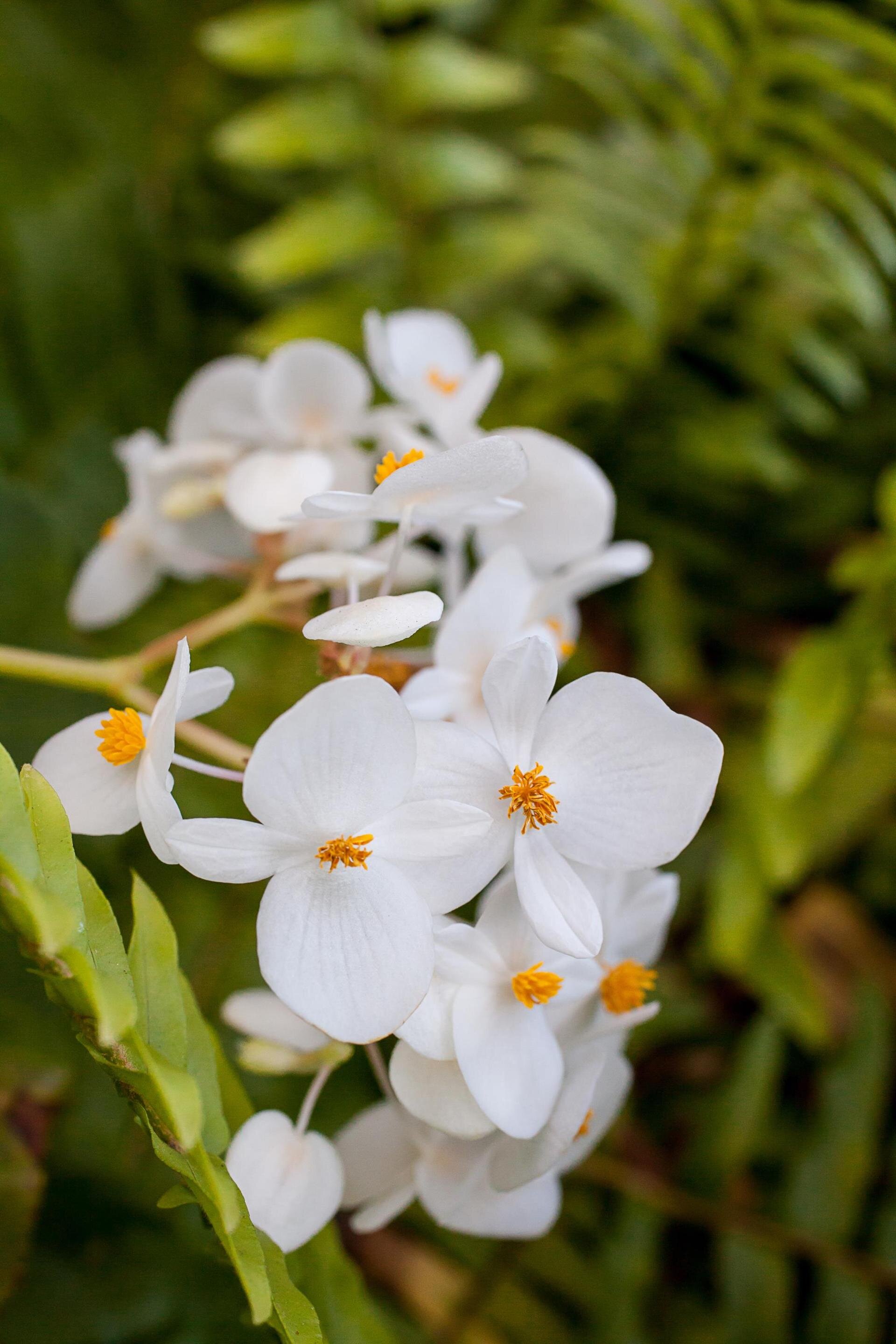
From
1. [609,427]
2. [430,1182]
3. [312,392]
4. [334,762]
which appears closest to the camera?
[334,762]

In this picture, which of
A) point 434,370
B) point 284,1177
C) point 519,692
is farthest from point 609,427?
point 284,1177

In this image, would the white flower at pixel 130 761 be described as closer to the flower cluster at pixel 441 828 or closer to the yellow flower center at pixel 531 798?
the flower cluster at pixel 441 828

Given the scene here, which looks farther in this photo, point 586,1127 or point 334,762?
point 586,1127

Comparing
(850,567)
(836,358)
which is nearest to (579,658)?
(850,567)

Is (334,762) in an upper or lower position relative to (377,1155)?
upper

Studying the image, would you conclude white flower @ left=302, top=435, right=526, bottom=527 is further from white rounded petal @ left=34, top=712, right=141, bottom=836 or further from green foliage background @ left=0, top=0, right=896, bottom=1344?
green foliage background @ left=0, top=0, right=896, bottom=1344

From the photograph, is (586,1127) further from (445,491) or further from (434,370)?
(434,370)

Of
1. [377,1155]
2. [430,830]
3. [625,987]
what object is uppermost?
[430,830]

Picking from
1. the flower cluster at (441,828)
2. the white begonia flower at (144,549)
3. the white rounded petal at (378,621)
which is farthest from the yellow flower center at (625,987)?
the white begonia flower at (144,549)
